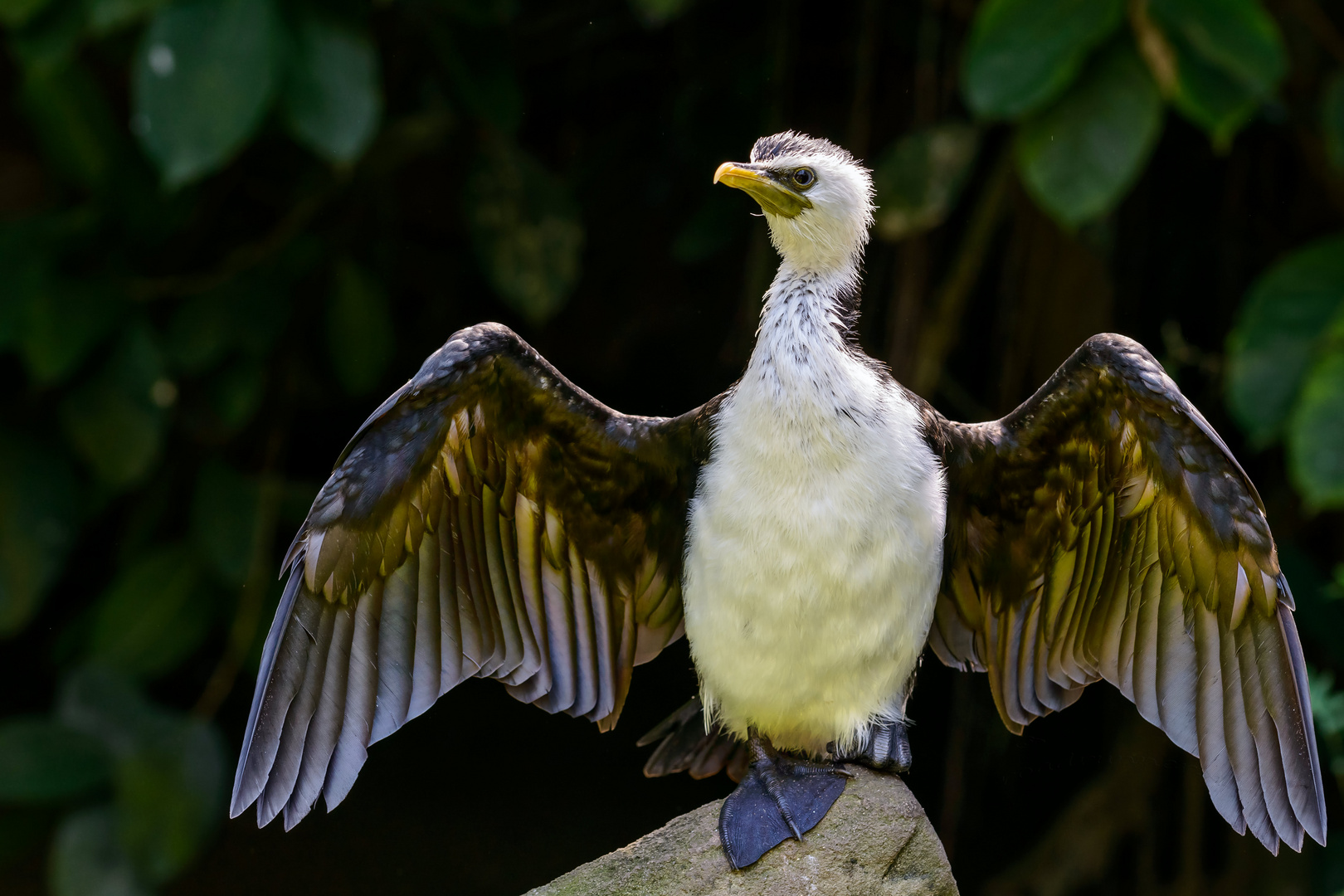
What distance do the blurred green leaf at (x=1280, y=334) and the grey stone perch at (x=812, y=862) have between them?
1.33m

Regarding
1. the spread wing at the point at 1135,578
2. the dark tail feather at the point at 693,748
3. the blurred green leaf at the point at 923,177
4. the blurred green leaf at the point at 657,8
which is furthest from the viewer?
the blurred green leaf at the point at 923,177

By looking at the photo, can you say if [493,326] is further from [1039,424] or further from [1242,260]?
[1242,260]

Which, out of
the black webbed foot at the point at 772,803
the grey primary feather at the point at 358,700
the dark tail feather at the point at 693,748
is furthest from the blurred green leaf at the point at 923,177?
the grey primary feather at the point at 358,700

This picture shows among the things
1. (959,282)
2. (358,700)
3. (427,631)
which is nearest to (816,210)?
(427,631)

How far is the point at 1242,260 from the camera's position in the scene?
3930 mm

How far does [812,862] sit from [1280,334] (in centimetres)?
167

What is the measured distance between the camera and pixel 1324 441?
2.71 meters

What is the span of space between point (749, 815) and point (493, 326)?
87 cm

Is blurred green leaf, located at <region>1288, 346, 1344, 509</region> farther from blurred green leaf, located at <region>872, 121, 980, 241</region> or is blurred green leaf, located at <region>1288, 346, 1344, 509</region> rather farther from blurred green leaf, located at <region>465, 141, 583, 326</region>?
blurred green leaf, located at <region>465, 141, 583, 326</region>

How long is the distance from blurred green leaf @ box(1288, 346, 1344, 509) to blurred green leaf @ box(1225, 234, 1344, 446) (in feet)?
0.80

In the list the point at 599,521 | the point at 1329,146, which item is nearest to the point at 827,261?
the point at 599,521

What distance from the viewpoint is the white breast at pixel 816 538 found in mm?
2084

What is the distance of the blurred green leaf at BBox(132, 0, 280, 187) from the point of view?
9.34ft

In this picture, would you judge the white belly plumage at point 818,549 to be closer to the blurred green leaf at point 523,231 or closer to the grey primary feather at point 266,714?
the grey primary feather at point 266,714
